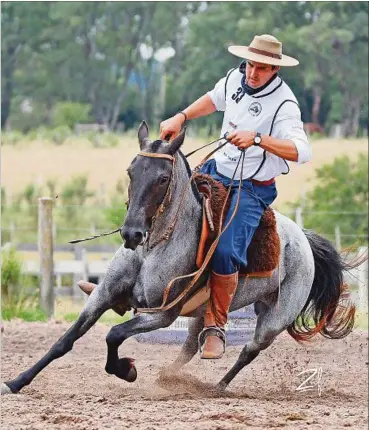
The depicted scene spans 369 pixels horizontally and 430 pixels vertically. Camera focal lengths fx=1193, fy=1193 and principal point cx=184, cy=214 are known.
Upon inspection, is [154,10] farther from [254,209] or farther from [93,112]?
[254,209]

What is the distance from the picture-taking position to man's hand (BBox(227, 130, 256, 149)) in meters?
6.69

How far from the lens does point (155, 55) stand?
53812 mm

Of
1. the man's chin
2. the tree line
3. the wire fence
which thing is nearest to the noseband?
the man's chin

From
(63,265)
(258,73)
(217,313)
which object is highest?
(258,73)

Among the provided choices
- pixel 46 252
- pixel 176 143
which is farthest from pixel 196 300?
pixel 46 252

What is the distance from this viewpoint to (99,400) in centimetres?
692

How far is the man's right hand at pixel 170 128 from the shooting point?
7.07 m

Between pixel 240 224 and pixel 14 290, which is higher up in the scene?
pixel 240 224

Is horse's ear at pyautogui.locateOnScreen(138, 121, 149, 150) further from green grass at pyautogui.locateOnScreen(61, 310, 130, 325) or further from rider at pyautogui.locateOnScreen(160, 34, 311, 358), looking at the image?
green grass at pyautogui.locateOnScreen(61, 310, 130, 325)

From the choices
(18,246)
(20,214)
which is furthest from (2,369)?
(20,214)

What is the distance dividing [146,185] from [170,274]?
685 mm

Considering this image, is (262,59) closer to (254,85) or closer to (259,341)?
(254,85)

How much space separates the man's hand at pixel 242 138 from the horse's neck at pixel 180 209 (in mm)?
346

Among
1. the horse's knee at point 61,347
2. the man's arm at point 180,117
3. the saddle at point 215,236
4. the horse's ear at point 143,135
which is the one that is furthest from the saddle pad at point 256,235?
the horse's knee at point 61,347
